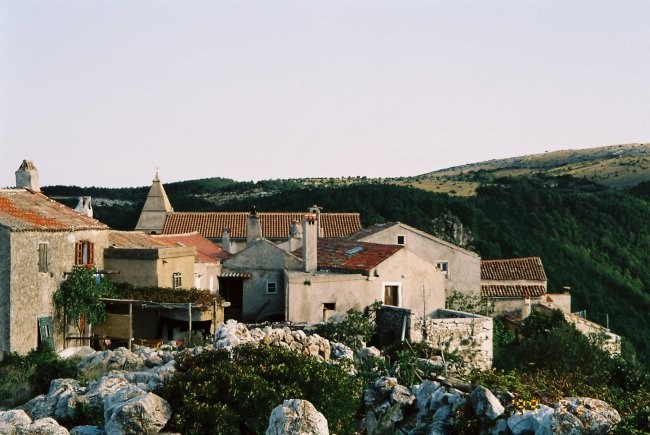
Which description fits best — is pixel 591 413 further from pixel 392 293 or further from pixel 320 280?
pixel 392 293

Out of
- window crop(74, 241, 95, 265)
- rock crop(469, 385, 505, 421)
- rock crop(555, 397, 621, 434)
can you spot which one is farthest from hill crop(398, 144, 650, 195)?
rock crop(555, 397, 621, 434)

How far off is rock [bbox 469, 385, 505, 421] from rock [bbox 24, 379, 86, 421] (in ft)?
24.6

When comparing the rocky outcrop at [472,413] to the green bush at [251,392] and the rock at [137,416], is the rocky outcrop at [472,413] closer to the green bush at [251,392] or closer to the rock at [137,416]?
the green bush at [251,392]

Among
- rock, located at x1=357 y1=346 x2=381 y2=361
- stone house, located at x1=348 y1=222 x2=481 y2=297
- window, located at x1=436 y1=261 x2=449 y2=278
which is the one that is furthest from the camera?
window, located at x1=436 y1=261 x2=449 y2=278

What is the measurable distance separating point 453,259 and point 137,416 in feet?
94.0

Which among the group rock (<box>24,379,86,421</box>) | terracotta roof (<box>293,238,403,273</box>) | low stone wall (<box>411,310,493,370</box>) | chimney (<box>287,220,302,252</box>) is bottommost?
low stone wall (<box>411,310,493,370</box>)

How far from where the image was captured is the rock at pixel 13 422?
589 inches

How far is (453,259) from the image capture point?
42.4 m

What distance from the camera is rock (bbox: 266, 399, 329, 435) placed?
→ 11594mm

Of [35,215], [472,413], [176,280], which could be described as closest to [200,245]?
[176,280]

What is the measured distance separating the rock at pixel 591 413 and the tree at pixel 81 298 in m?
18.2

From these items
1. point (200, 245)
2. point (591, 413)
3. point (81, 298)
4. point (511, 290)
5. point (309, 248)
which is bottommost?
point (511, 290)

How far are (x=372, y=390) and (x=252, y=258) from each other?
60.2 ft

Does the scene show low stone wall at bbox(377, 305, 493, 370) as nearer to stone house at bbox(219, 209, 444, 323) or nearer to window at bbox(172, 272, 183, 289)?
stone house at bbox(219, 209, 444, 323)
